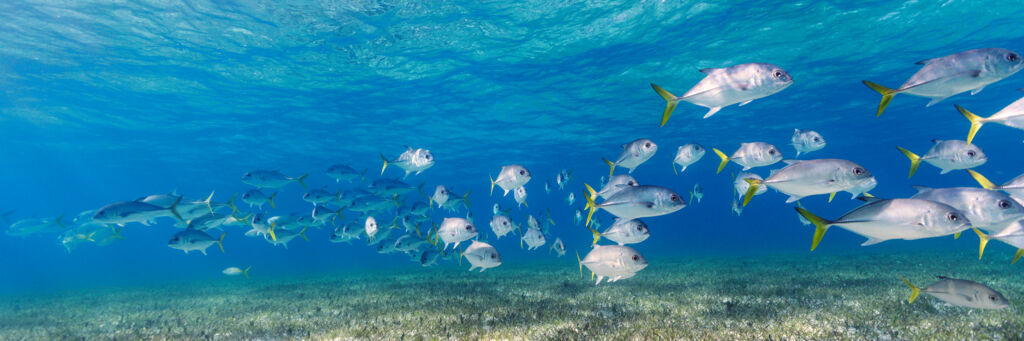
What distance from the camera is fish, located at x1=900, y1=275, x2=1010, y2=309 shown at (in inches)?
181

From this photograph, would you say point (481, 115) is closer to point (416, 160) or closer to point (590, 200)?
point (416, 160)

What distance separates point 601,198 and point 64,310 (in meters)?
16.0

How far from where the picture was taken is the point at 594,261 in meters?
6.73

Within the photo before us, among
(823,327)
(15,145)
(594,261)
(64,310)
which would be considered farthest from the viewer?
(15,145)

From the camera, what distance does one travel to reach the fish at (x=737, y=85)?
16.6ft

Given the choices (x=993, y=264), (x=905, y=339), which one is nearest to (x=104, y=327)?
(x=905, y=339)

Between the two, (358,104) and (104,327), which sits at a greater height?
(358,104)

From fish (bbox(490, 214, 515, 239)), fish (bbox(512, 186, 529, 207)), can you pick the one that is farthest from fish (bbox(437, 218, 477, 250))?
fish (bbox(512, 186, 529, 207))

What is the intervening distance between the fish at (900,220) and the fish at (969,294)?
890mm

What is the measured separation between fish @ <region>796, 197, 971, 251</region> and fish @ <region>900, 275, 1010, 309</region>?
890 mm

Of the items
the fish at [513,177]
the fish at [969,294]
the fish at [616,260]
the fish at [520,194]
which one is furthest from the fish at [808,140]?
the fish at [520,194]

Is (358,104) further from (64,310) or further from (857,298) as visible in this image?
(857,298)

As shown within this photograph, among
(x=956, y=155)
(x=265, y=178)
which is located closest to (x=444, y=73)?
(x=265, y=178)

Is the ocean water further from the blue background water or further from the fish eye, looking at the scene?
the fish eye
